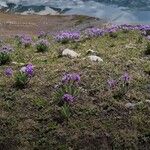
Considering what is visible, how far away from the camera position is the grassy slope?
9.90m

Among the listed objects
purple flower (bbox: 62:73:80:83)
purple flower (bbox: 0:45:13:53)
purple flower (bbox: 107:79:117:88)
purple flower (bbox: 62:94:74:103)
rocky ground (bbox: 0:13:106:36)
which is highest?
purple flower (bbox: 62:73:80:83)

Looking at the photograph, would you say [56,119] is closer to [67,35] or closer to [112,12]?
[67,35]

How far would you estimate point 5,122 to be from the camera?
→ 1059 centimetres

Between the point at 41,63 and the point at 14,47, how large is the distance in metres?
3.30

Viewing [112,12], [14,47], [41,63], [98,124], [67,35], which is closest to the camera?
[98,124]

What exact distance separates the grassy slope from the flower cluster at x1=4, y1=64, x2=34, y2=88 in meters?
0.15

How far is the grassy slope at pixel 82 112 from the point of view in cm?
990

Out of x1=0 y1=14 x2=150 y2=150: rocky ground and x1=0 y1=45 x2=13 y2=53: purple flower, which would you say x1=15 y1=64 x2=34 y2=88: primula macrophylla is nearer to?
x1=0 y1=14 x2=150 y2=150: rocky ground

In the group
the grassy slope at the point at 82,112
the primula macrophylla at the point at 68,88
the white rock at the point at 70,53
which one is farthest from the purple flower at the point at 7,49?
the primula macrophylla at the point at 68,88

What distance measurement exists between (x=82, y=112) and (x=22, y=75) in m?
1.94

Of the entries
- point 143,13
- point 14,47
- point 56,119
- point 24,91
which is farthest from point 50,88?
point 143,13

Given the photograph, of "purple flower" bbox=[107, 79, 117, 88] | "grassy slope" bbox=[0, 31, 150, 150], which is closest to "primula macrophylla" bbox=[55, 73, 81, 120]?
"grassy slope" bbox=[0, 31, 150, 150]

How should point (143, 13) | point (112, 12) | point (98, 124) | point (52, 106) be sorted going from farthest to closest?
1. point (112, 12)
2. point (143, 13)
3. point (52, 106)
4. point (98, 124)

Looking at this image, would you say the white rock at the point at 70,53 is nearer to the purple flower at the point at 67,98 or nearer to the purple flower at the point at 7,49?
the purple flower at the point at 7,49
